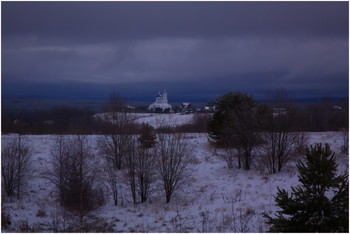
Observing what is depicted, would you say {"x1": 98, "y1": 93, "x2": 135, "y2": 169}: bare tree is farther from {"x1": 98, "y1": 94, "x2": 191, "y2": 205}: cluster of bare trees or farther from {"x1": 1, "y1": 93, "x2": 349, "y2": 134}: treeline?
{"x1": 98, "y1": 94, "x2": 191, "y2": 205}: cluster of bare trees

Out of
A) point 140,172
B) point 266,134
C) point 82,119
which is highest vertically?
point 82,119

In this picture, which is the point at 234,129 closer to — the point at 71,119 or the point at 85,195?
the point at 85,195

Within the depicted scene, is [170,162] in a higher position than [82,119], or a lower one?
lower

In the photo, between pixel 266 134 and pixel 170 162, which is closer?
pixel 170 162

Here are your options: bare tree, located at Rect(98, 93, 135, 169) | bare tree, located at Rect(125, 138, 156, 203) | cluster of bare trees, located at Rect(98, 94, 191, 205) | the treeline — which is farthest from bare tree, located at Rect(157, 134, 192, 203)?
bare tree, located at Rect(98, 93, 135, 169)

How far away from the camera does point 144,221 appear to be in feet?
43.0

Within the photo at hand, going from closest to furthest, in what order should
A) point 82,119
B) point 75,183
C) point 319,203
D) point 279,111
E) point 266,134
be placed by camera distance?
point 319,203
point 75,183
point 279,111
point 266,134
point 82,119

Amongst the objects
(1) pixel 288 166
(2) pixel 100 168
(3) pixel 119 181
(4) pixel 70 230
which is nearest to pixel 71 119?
(2) pixel 100 168

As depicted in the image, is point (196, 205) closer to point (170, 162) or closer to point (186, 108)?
point (170, 162)

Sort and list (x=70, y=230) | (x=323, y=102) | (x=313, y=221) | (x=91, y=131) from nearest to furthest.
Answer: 1. (x=313, y=221)
2. (x=70, y=230)
3. (x=91, y=131)
4. (x=323, y=102)

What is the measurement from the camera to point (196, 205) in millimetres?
14773

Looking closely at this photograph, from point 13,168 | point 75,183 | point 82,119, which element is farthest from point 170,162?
point 82,119

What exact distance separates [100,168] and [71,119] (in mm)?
4932

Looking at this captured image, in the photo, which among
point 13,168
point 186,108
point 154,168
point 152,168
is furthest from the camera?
point 186,108
